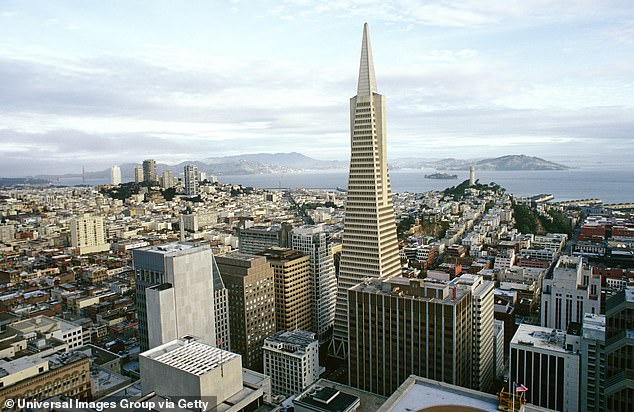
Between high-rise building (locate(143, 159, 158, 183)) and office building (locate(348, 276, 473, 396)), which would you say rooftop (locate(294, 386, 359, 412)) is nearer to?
office building (locate(348, 276, 473, 396))

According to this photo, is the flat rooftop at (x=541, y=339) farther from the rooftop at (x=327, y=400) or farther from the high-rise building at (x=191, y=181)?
the high-rise building at (x=191, y=181)

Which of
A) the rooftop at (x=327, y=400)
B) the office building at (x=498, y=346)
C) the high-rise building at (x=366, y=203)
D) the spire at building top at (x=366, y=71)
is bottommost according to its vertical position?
the office building at (x=498, y=346)

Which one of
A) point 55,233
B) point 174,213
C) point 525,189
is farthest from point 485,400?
point 525,189

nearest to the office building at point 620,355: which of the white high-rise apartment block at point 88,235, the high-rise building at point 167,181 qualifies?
the white high-rise apartment block at point 88,235

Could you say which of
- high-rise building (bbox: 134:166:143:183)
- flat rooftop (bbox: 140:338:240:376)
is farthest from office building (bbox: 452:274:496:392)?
high-rise building (bbox: 134:166:143:183)

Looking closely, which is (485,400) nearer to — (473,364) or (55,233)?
(473,364)

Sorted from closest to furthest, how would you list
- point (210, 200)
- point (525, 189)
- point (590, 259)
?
point (590, 259), point (210, 200), point (525, 189)

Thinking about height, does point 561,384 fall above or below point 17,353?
below
